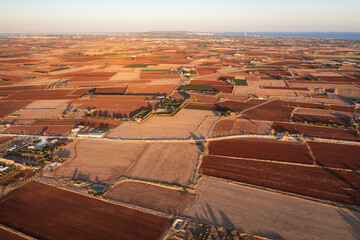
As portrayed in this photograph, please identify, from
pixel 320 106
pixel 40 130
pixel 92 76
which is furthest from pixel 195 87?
pixel 92 76

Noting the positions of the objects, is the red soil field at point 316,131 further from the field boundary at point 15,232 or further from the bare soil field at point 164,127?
the field boundary at point 15,232

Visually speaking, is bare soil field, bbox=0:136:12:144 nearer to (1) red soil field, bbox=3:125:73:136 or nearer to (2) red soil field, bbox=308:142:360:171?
(1) red soil field, bbox=3:125:73:136

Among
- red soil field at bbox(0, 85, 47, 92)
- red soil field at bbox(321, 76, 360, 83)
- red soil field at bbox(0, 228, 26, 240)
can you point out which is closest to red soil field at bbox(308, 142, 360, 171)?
red soil field at bbox(0, 228, 26, 240)

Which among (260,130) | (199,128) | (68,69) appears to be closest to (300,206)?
(260,130)

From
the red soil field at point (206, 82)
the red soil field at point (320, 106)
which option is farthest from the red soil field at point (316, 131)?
the red soil field at point (206, 82)

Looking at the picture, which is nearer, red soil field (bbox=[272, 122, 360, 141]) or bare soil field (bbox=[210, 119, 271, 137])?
red soil field (bbox=[272, 122, 360, 141])

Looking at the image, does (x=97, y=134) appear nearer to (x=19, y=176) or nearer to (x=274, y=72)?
(x=19, y=176)
